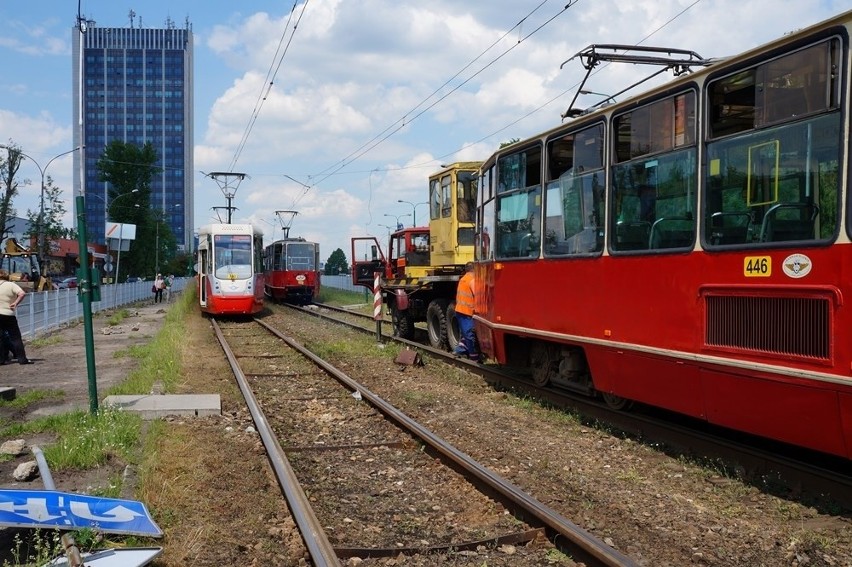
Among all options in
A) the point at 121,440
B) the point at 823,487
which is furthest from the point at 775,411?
the point at 121,440

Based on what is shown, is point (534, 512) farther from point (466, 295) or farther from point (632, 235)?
point (466, 295)

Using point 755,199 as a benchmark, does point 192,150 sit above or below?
above

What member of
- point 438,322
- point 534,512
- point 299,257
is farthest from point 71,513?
point 299,257

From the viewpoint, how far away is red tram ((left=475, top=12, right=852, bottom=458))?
17.0ft

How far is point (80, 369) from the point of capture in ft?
44.4

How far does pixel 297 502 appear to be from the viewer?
18.6ft

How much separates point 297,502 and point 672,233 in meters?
3.70

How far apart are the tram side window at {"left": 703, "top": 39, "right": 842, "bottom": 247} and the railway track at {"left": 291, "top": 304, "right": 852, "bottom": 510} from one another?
172cm

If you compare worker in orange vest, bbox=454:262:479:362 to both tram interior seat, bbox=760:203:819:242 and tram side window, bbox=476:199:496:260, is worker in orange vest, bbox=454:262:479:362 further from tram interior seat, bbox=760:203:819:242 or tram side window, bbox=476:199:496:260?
tram interior seat, bbox=760:203:819:242

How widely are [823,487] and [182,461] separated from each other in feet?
16.6

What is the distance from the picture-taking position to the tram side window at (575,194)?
8.05m

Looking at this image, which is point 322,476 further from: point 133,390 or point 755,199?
point 133,390

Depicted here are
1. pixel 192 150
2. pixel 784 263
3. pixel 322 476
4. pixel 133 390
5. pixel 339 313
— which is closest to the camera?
pixel 784 263

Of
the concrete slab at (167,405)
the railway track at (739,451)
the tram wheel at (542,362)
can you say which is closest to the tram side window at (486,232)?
the tram wheel at (542,362)
